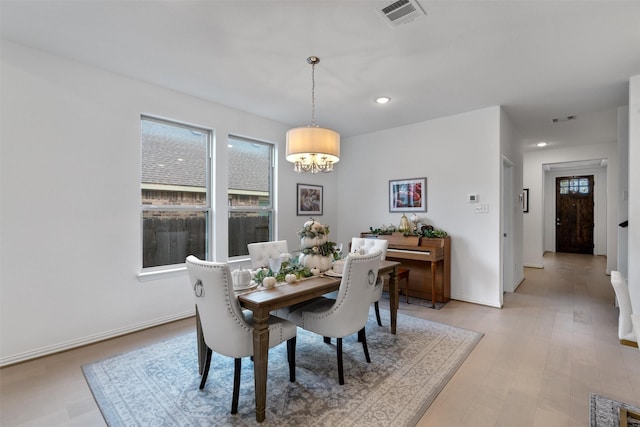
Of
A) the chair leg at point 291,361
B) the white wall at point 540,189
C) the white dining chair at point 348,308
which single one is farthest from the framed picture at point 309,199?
the white wall at point 540,189

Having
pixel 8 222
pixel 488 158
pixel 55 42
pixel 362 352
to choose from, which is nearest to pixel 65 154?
pixel 8 222

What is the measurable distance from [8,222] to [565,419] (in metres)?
4.29

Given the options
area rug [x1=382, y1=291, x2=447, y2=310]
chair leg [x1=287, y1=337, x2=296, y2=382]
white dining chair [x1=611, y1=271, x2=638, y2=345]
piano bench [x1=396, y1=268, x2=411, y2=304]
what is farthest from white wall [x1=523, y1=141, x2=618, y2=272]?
chair leg [x1=287, y1=337, x2=296, y2=382]

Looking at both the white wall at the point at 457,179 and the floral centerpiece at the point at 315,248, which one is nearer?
the floral centerpiece at the point at 315,248

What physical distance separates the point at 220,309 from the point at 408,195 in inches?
142

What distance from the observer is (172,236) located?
3553 mm

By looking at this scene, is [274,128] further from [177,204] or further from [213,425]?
[213,425]

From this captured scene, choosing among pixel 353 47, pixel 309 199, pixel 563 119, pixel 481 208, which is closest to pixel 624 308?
pixel 481 208

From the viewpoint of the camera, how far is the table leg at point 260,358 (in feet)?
5.94

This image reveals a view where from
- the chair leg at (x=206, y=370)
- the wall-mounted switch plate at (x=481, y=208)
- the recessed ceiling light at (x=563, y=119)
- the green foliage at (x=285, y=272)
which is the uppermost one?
the recessed ceiling light at (x=563, y=119)

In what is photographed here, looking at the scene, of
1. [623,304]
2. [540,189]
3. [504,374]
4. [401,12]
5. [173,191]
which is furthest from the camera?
[540,189]

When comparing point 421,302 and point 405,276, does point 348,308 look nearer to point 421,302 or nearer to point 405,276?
point 405,276

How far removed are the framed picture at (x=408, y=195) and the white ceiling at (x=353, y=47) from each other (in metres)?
1.27

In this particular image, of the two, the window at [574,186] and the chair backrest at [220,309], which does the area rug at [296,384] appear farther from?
the window at [574,186]
